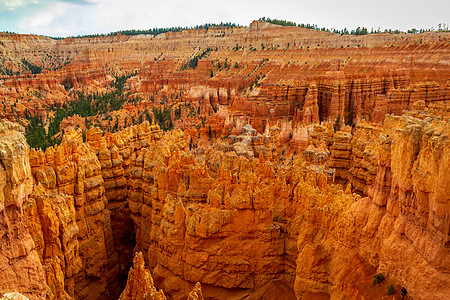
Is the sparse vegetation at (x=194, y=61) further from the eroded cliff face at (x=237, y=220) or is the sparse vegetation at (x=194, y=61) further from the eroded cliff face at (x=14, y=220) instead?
the eroded cliff face at (x=14, y=220)

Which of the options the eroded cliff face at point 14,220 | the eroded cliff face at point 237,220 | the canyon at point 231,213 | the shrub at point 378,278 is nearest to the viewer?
the eroded cliff face at point 14,220

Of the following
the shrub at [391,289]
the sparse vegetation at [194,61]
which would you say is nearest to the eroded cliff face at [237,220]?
the shrub at [391,289]

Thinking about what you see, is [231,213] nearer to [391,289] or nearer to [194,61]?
[391,289]

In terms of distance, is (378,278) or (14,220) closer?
(14,220)

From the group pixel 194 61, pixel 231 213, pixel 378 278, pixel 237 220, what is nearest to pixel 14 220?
pixel 231 213

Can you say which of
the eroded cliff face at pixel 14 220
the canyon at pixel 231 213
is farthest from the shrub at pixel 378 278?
the eroded cliff face at pixel 14 220

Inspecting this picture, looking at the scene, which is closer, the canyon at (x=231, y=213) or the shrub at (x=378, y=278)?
the canyon at (x=231, y=213)

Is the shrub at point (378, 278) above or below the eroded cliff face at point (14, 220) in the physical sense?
below

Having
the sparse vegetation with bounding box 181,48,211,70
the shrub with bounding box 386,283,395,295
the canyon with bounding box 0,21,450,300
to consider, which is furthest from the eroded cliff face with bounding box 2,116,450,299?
the sparse vegetation with bounding box 181,48,211,70

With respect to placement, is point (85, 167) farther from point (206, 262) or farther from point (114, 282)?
point (206, 262)

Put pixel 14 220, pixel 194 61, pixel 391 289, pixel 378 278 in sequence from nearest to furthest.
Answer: pixel 14 220
pixel 391 289
pixel 378 278
pixel 194 61

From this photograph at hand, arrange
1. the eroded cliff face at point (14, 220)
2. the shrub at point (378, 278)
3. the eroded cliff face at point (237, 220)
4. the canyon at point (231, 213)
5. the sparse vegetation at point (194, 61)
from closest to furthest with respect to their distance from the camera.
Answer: the eroded cliff face at point (14, 220)
the canyon at point (231, 213)
the eroded cliff face at point (237, 220)
the shrub at point (378, 278)
the sparse vegetation at point (194, 61)
